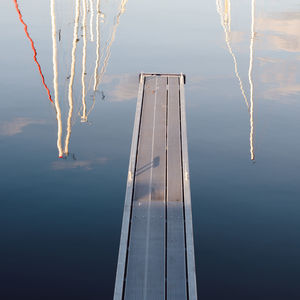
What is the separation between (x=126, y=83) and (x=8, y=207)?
2016 centimetres

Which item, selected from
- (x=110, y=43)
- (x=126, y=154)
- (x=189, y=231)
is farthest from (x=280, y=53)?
(x=189, y=231)

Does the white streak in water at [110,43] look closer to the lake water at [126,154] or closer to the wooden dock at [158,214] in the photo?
the lake water at [126,154]

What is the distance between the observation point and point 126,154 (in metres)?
33.4

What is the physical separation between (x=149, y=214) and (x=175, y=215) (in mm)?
1211

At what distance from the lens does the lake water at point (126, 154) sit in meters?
23.5

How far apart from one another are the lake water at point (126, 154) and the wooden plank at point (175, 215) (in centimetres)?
119

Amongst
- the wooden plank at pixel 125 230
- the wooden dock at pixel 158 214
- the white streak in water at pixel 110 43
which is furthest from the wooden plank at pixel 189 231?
the white streak in water at pixel 110 43

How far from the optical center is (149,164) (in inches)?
1172

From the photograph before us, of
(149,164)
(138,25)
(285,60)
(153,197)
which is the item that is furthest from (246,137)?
(138,25)

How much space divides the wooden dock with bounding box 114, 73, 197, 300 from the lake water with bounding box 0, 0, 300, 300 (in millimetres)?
1039

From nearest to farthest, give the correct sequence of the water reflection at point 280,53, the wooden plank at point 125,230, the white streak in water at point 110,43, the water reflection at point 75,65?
the wooden plank at point 125,230 → the water reflection at point 75,65 → the water reflection at point 280,53 → the white streak in water at point 110,43

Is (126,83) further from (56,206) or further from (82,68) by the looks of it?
(56,206)

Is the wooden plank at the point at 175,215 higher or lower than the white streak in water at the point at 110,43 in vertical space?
higher

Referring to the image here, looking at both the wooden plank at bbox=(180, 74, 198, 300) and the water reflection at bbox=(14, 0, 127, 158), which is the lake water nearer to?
the water reflection at bbox=(14, 0, 127, 158)
